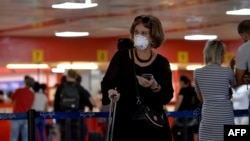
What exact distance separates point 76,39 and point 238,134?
Result: 46.1 feet

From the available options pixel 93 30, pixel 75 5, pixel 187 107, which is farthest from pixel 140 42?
pixel 93 30

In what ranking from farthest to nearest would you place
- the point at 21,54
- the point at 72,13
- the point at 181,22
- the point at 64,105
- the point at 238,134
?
the point at 21,54 < the point at 181,22 < the point at 72,13 < the point at 64,105 < the point at 238,134

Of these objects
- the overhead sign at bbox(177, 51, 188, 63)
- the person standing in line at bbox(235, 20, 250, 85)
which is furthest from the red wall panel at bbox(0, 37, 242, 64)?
the person standing in line at bbox(235, 20, 250, 85)

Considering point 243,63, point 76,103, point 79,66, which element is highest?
point 243,63

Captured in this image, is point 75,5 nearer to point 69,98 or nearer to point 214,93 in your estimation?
point 69,98

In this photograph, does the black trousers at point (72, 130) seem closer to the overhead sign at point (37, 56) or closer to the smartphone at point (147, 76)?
the overhead sign at point (37, 56)

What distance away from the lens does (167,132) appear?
652cm

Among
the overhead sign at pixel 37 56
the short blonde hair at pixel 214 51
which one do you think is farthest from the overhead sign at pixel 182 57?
the short blonde hair at pixel 214 51

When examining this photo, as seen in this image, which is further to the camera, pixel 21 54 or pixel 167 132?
pixel 21 54

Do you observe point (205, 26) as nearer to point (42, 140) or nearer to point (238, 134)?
point (42, 140)

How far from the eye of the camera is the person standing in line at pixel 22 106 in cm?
1484

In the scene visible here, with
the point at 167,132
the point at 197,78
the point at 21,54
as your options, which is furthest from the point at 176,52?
the point at 167,132

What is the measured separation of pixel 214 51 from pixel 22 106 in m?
7.64

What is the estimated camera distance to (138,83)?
251 inches
